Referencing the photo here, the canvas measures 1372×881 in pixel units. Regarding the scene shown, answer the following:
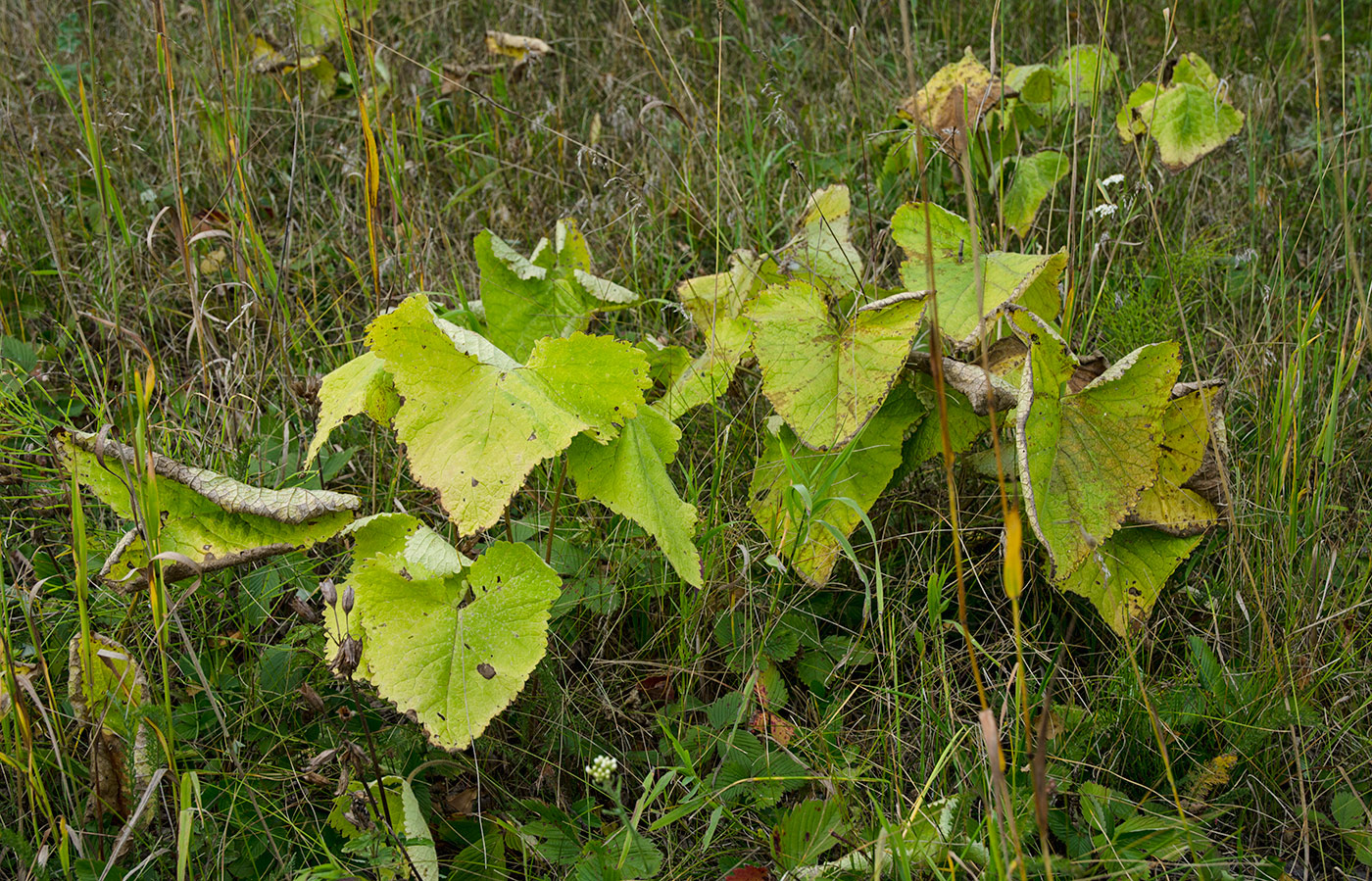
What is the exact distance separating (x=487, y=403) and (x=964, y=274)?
0.80m

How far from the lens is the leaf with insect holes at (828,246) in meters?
1.73

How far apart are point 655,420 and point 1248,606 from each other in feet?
3.33

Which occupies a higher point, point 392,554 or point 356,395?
point 356,395

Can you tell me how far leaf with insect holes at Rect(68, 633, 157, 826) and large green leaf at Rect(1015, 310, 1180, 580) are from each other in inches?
50.6

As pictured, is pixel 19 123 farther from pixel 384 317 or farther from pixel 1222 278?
pixel 1222 278

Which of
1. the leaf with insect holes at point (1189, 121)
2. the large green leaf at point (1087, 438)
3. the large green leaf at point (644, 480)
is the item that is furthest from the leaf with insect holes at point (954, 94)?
the large green leaf at point (644, 480)

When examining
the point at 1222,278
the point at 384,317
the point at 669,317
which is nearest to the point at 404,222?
the point at 669,317

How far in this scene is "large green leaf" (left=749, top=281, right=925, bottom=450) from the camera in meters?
1.40

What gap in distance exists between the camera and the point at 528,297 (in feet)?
5.93

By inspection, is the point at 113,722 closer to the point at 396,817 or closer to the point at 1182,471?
the point at 396,817

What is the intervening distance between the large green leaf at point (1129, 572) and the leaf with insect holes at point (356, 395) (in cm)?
103

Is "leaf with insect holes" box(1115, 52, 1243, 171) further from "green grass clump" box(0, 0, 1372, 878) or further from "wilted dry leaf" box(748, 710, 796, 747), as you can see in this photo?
"wilted dry leaf" box(748, 710, 796, 747)

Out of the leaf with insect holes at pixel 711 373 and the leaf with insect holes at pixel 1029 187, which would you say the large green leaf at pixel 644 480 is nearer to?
the leaf with insect holes at pixel 711 373

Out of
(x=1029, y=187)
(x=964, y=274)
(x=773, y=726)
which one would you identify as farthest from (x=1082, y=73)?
(x=773, y=726)
